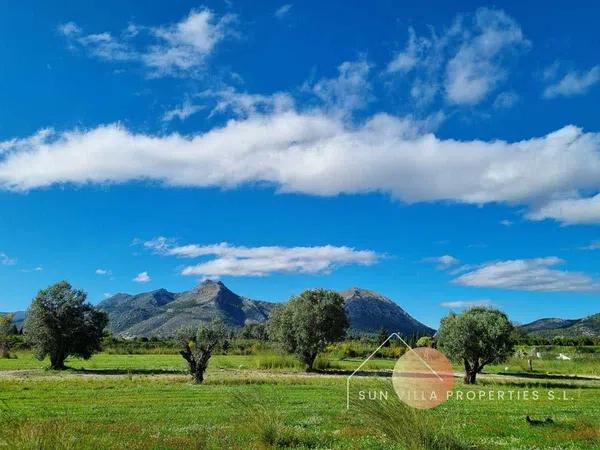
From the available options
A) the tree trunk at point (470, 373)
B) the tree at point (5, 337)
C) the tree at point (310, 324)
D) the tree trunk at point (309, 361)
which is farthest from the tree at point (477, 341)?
→ the tree at point (5, 337)

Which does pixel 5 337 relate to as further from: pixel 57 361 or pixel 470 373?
pixel 470 373

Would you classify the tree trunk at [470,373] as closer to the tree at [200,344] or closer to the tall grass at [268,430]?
the tree at [200,344]

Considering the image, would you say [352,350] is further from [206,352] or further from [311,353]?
[206,352]

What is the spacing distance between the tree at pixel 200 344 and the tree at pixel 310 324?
→ 13551 mm

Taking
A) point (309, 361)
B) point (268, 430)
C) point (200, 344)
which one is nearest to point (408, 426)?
point (268, 430)

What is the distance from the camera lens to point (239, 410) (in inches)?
656

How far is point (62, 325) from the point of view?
58.1 meters

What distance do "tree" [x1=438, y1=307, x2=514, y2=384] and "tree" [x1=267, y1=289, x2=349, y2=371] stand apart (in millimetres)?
16935

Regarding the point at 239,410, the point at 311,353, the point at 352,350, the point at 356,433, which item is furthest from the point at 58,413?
the point at 352,350

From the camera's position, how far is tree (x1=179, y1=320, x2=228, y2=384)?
4041 centimetres

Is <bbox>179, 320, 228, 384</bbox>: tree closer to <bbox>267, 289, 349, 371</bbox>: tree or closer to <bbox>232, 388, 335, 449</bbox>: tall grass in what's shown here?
<bbox>267, 289, 349, 371</bbox>: tree

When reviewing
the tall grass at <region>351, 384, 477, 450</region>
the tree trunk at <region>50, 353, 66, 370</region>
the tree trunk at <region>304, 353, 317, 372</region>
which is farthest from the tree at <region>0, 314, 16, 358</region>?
the tall grass at <region>351, 384, 477, 450</region>

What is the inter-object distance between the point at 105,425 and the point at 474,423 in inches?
513

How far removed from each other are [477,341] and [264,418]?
30.9 m
